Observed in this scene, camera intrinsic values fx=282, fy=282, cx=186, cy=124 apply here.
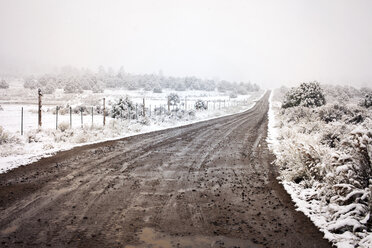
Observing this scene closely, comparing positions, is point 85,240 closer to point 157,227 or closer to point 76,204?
point 157,227

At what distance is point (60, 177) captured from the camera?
7590 mm

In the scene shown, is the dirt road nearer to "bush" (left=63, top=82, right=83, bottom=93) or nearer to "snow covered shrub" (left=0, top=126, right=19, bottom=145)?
"snow covered shrub" (left=0, top=126, right=19, bottom=145)

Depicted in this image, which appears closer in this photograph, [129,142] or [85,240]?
[85,240]

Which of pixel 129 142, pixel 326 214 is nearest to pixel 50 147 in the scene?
pixel 129 142

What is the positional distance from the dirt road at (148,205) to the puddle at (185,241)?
0.05 ft

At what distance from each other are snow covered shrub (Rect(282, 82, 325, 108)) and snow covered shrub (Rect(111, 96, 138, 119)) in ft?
55.0

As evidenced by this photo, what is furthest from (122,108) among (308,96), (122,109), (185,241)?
(185,241)

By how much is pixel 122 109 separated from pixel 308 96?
18779 millimetres

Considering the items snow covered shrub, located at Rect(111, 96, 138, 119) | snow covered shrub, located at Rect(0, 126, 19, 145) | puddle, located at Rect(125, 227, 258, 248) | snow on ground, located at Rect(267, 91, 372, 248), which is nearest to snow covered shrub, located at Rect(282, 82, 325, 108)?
snow covered shrub, located at Rect(111, 96, 138, 119)

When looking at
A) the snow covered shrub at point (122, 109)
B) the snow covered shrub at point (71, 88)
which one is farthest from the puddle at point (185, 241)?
the snow covered shrub at point (71, 88)

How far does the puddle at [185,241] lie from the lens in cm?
417

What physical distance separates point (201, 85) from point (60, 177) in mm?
118726

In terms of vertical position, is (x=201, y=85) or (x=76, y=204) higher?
(x=201, y=85)

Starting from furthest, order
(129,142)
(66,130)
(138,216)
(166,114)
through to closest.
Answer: (166,114) → (66,130) → (129,142) → (138,216)
